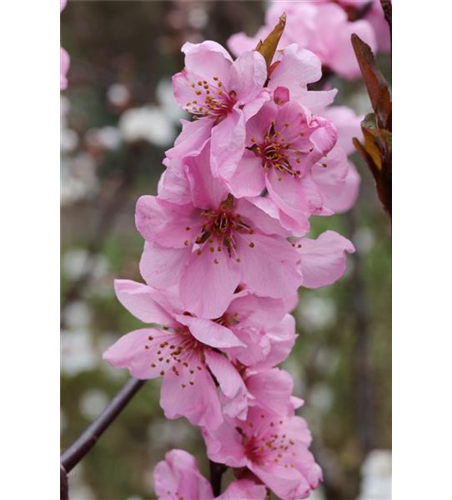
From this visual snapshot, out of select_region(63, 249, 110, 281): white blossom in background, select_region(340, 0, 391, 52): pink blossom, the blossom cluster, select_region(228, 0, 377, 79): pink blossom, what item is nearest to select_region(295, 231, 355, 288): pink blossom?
the blossom cluster

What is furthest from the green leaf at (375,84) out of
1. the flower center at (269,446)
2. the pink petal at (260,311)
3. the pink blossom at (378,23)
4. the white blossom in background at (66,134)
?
the white blossom in background at (66,134)

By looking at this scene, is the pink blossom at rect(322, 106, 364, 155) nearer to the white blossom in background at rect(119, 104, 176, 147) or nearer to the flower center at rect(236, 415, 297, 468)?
the flower center at rect(236, 415, 297, 468)

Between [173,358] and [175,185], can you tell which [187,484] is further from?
[175,185]

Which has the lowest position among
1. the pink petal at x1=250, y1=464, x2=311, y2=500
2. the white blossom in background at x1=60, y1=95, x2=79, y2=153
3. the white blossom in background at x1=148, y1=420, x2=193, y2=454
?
the white blossom in background at x1=148, y1=420, x2=193, y2=454

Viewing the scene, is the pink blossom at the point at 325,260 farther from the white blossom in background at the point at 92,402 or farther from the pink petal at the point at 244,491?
the white blossom in background at the point at 92,402

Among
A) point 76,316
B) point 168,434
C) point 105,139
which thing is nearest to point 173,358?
point 105,139
